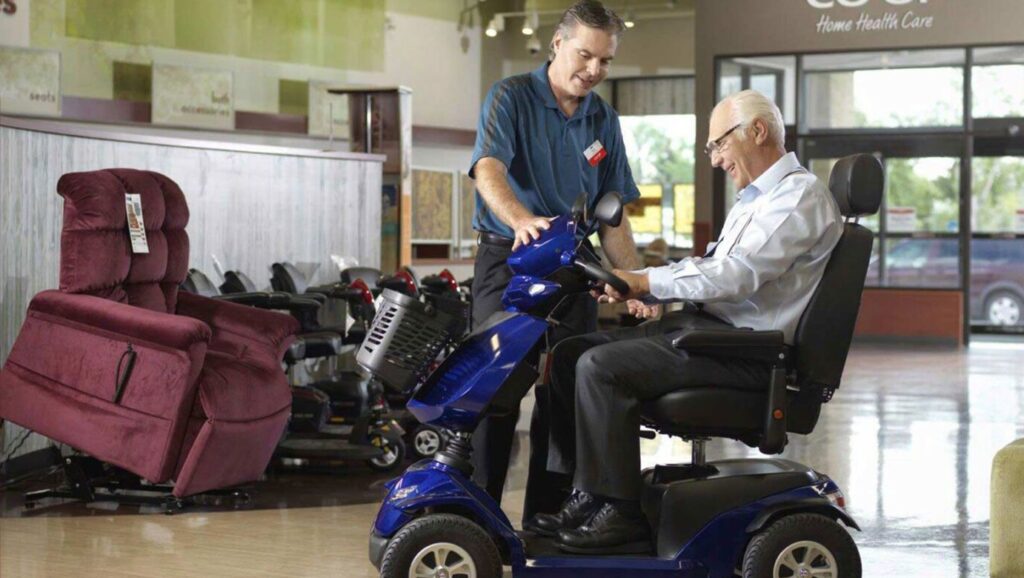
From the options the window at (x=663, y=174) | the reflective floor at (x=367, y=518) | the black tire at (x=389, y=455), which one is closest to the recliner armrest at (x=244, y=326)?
the reflective floor at (x=367, y=518)

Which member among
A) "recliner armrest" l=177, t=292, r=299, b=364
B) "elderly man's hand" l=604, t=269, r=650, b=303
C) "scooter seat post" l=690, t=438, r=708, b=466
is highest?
"elderly man's hand" l=604, t=269, r=650, b=303

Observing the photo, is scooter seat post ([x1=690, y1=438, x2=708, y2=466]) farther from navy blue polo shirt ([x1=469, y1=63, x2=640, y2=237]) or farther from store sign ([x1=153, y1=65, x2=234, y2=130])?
store sign ([x1=153, y1=65, x2=234, y2=130])

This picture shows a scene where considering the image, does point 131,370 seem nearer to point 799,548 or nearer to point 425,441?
point 425,441

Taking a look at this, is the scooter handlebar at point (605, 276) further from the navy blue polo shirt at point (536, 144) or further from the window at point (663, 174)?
the window at point (663, 174)

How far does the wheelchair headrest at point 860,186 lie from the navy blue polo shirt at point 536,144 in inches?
21.9

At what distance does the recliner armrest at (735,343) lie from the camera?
3.20 m

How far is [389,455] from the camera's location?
19.1 ft

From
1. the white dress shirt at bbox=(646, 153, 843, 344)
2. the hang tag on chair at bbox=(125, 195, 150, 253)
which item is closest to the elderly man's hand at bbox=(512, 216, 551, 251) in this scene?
the white dress shirt at bbox=(646, 153, 843, 344)

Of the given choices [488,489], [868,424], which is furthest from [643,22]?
[488,489]

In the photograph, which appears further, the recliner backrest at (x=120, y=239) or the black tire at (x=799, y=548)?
the recliner backrest at (x=120, y=239)

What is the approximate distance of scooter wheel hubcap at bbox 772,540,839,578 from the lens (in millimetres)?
3258

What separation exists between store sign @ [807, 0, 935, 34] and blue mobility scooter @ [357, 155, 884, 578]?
11.3 metres

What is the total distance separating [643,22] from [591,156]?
14.9 m

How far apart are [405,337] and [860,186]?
113cm
